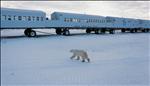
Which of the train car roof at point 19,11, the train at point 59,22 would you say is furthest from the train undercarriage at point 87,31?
the train car roof at point 19,11

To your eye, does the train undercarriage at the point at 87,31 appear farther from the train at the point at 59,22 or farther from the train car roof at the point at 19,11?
the train car roof at the point at 19,11

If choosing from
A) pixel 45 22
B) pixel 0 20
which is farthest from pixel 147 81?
pixel 45 22

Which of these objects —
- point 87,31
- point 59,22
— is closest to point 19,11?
point 59,22

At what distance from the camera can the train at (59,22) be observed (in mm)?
23219

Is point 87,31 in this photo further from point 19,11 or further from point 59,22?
point 19,11

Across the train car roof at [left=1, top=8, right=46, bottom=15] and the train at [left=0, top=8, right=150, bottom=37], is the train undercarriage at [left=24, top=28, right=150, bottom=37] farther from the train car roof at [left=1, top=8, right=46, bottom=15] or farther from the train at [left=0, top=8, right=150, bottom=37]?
the train car roof at [left=1, top=8, right=46, bottom=15]

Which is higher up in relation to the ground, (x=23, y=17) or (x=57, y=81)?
(x=23, y=17)

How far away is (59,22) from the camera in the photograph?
28.6m

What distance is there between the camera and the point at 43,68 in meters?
8.71

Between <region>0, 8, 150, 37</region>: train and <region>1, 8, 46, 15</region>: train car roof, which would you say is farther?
<region>0, 8, 150, 37</region>: train

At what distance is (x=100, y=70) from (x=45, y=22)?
62.8 ft

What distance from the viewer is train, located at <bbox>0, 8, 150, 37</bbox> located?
2322 cm

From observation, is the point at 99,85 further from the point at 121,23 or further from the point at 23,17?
the point at 121,23

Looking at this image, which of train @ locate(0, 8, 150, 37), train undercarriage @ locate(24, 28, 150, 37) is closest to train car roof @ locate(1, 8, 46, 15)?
train @ locate(0, 8, 150, 37)
